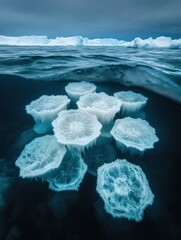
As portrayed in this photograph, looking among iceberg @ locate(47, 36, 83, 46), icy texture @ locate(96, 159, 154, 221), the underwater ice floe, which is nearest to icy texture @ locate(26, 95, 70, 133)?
the underwater ice floe

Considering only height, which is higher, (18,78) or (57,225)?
(18,78)

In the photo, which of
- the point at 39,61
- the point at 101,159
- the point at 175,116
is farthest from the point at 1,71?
the point at 175,116

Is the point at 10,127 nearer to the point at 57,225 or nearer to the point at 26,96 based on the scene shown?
the point at 26,96

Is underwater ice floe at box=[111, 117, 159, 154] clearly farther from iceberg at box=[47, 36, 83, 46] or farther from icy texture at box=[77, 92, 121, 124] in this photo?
iceberg at box=[47, 36, 83, 46]

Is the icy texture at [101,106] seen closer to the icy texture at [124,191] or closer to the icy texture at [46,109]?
the icy texture at [46,109]

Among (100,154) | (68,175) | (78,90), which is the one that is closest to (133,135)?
(100,154)
